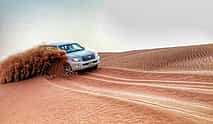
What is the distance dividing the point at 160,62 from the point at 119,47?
0.68 meters

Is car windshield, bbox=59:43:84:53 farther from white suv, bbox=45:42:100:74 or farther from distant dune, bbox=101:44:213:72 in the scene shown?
distant dune, bbox=101:44:213:72

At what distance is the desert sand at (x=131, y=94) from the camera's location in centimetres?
151

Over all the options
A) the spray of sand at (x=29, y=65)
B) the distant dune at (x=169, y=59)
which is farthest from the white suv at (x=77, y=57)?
the distant dune at (x=169, y=59)

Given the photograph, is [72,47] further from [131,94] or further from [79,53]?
[131,94]

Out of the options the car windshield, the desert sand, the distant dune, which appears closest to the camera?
the desert sand

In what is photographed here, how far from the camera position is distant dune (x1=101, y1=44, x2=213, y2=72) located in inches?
109

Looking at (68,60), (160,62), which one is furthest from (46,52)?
(160,62)

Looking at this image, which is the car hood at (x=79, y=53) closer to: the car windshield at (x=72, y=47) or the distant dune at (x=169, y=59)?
the car windshield at (x=72, y=47)

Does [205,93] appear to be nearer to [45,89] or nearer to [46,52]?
[45,89]

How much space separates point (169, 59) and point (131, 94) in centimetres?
111

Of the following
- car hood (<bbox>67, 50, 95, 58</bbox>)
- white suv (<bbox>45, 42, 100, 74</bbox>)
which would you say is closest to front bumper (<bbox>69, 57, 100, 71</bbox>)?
white suv (<bbox>45, 42, 100, 74</bbox>)

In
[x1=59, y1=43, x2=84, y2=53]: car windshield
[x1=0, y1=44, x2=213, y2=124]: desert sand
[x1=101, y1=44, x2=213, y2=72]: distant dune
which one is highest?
[x1=59, y1=43, x2=84, y2=53]: car windshield

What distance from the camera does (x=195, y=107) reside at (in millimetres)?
1646

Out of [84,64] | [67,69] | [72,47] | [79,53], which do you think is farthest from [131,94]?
[72,47]
